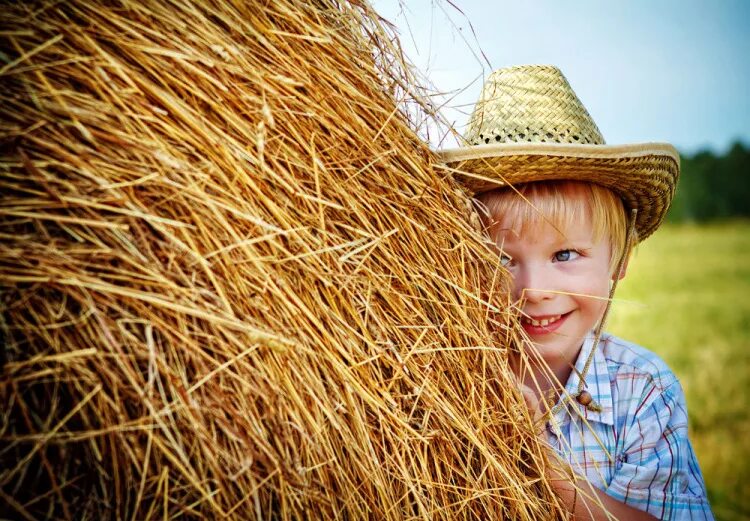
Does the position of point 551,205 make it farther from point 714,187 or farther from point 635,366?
point 714,187

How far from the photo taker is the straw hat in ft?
4.48

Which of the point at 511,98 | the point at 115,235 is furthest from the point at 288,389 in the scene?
the point at 511,98

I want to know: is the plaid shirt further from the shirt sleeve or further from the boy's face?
the boy's face

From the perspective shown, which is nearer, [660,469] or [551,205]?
[660,469]

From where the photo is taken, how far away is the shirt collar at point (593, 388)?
4.97 feet

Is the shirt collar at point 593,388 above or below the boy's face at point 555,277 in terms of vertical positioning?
below

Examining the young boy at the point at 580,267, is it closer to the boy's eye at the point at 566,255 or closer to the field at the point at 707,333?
the boy's eye at the point at 566,255

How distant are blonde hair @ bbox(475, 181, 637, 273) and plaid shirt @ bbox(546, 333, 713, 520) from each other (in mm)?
392

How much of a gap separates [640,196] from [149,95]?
140 cm

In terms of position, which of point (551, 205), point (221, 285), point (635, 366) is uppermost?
point (551, 205)

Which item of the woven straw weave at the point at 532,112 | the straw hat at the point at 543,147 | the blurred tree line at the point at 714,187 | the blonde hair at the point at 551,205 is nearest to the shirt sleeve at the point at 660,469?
the blonde hair at the point at 551,205

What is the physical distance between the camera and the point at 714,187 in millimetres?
29172

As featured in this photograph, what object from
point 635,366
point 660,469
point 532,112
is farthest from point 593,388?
point 532,112

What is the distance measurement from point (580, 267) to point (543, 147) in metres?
0.42
